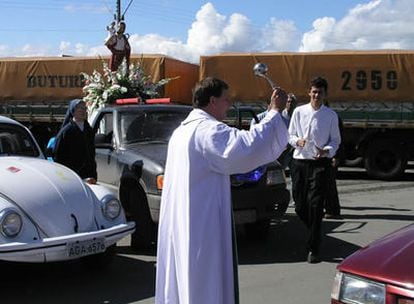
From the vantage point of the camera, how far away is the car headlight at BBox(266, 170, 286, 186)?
7.59 m

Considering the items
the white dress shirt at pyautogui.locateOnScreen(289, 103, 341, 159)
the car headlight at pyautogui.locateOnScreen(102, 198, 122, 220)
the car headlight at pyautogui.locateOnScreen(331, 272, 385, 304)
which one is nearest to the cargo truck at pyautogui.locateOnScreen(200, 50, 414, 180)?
the white dress shirt at pyautogui.locateOnScreen(289, 103, 341, 159)

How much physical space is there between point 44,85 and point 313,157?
48.8ft

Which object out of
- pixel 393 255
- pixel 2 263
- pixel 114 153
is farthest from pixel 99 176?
pixel 393 255

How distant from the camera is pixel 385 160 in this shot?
15984 mm

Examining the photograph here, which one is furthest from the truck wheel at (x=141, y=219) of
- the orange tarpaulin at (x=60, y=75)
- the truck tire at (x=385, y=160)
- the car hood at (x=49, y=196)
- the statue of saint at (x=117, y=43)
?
the orange tarpaulin at (x=60, y=75)

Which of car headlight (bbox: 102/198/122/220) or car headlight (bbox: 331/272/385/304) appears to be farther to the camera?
car headlight (bbox: 102/198/122/220)

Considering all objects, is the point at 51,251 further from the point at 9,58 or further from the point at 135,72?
the point at 9,58

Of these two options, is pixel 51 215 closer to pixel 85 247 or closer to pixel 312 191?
pixel 85 247

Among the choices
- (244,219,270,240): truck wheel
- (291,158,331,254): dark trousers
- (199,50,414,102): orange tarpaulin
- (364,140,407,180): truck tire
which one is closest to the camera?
(291,158,331,254): dark trousers

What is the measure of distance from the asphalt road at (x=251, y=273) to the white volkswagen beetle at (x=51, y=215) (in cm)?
38

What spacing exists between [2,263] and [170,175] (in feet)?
12.3

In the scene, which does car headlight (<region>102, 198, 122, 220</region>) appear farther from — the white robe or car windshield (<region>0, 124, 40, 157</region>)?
the white robe

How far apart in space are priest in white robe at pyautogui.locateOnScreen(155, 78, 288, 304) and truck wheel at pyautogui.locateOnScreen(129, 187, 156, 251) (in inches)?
154

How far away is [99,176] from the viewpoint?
27.1 ft
